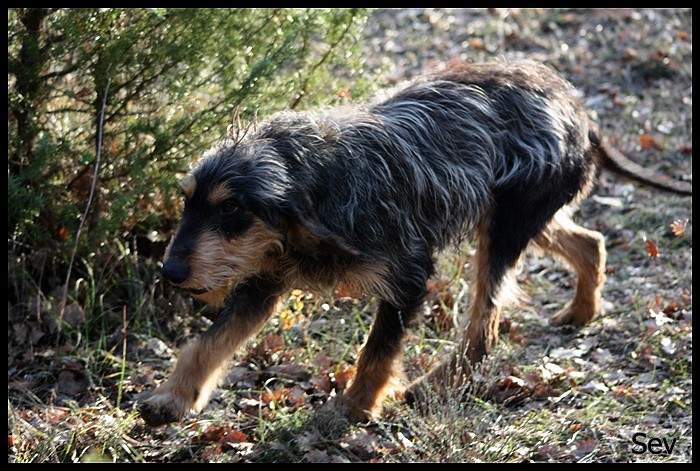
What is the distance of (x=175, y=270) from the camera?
407cm

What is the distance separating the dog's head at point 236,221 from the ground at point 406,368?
2.17 feet

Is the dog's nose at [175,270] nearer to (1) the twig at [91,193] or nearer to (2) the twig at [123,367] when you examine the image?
(2) the twig at [123,367]

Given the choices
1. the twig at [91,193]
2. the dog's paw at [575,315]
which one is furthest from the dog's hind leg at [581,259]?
the twig at [91,193]

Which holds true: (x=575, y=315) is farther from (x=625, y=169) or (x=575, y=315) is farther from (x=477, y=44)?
(x=477, y=44)

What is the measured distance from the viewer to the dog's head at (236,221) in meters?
4.13

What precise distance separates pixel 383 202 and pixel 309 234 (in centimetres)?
55

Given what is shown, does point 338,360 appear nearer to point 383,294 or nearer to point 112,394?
point 383,294

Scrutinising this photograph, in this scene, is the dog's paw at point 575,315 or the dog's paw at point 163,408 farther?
the dog's paw at point 575,315

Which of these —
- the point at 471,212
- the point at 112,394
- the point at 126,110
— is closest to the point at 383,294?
the point at 471,212

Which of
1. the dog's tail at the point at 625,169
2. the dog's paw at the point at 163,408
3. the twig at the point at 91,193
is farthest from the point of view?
the dog's tail at the point at 625,169

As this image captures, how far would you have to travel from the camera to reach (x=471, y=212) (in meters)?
5.16

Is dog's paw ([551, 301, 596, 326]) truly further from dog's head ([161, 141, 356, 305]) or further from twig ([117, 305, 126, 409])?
twig ([117, 305, 126, 409])

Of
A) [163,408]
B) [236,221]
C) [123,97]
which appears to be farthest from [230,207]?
[123,97]

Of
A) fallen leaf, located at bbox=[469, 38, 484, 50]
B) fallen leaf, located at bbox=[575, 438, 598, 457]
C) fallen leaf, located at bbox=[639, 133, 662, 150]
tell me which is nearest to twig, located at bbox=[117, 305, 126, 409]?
fallen leaf, located at bbox=[575, 438, 598, 457]
